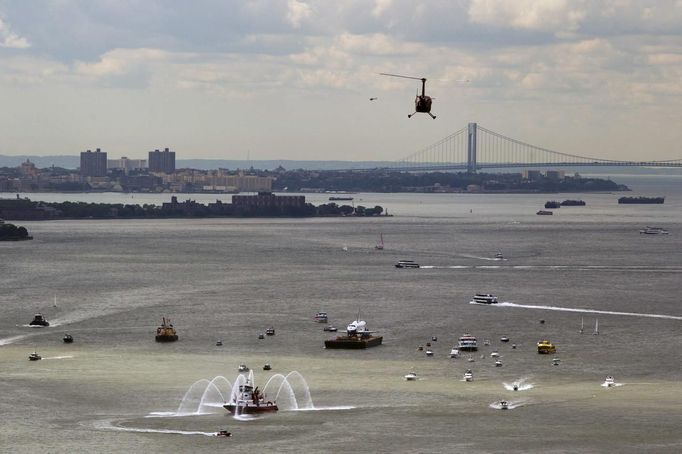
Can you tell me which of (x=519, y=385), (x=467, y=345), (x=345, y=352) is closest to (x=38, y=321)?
Answer: (x=345, y=352)

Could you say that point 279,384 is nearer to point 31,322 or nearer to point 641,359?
point 641,359

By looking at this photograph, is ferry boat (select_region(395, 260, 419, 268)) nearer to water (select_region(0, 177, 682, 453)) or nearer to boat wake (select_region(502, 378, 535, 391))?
water (select_region(0, 177, 682, 453))

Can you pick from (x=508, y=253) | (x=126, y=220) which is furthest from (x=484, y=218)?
(x=508, y=253)

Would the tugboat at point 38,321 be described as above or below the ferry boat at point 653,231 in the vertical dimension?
below

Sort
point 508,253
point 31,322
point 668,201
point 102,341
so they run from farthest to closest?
1. point 668,201
2. point 508,253
3. point 31,322
4. point 102,341

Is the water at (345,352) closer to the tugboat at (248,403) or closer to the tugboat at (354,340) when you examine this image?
the tugboat at (248,403)

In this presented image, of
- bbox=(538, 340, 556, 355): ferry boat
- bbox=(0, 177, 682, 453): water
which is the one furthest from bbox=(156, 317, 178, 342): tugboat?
bbox=(538, 340, 556, 355): ferry boat

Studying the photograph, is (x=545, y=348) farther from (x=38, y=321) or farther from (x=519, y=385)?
(x=38, y=321)

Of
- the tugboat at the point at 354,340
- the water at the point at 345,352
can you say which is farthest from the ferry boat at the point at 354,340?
the water at the point at 345,352
